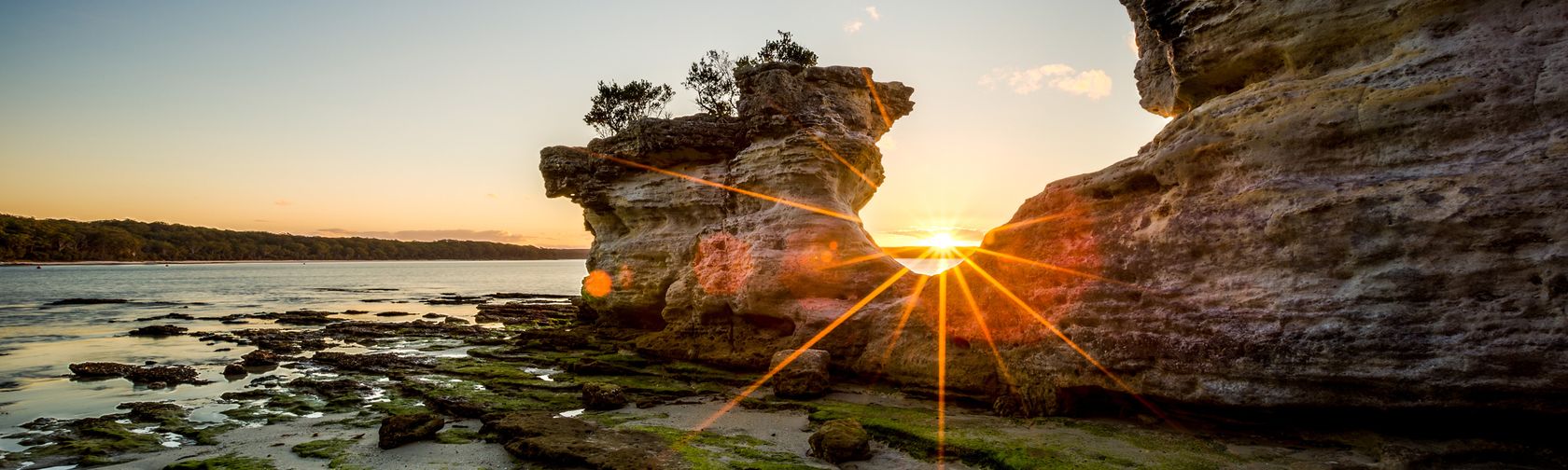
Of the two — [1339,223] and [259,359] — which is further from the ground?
[1339,223]

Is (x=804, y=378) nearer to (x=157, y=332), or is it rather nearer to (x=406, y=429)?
Answer: (x=406, y=429)

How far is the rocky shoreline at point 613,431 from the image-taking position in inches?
314

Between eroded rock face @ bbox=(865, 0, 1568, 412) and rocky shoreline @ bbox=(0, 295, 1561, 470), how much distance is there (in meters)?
0.65

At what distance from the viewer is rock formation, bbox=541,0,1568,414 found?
649 cm

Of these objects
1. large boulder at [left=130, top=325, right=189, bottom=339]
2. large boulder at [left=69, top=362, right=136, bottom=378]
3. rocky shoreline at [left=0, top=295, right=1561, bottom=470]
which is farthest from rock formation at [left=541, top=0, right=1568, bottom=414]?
large boulder at [left=130, top=325, right=189, bottom=339]

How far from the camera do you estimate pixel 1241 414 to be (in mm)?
8156

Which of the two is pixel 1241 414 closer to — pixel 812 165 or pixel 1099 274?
pixel 1099 274

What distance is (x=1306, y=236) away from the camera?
7.64 meters

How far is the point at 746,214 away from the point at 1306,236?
1378 cm

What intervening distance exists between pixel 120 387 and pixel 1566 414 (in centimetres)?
2384

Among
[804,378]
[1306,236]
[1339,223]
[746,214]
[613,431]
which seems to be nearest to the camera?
[1339,223]

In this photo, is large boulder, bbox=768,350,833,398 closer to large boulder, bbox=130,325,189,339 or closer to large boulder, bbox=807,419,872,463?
large boulder, bbox=807,419,872,463

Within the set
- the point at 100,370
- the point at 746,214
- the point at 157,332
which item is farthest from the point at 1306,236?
the point at 157,332

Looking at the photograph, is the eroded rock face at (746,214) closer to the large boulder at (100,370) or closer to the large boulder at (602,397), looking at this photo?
the large boulder at (602,397)
